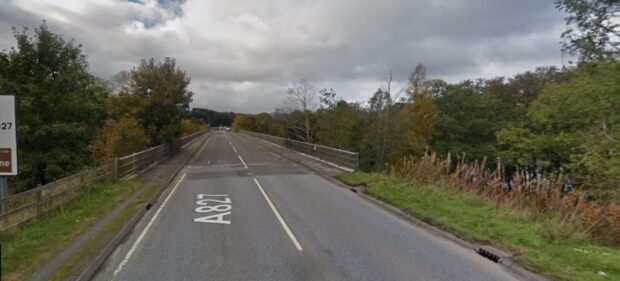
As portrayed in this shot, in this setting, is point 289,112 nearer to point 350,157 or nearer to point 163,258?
point 350,157

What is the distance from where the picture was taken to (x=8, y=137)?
26.4 feet

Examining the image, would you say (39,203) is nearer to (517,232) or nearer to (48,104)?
(517,232)

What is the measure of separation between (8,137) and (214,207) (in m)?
4.90

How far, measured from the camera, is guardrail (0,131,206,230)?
24.2 ft

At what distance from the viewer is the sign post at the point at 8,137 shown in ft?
26.2

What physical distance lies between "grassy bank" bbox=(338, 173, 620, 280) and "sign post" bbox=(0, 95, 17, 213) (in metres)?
9.26

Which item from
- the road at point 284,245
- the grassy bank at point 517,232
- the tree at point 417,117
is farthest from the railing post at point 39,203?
the tree at point 417,117

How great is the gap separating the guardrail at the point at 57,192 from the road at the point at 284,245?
2193 mm

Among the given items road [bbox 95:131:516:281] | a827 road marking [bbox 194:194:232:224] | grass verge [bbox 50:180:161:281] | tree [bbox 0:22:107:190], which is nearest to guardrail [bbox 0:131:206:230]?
grass verge [bbox 50:180:161:281]

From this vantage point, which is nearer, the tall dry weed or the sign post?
the tall dry weed

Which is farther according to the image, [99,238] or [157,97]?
[157,97]

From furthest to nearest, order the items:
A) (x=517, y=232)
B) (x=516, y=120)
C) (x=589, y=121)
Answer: (x=516, y=120) → (x=589, y=121) → (x=517, y=232)

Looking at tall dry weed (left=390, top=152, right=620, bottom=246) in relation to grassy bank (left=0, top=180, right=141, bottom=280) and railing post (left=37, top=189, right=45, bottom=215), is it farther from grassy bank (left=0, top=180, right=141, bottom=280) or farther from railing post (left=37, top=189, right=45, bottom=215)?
railing post (left=37, top=189, right=45, bottom=215)

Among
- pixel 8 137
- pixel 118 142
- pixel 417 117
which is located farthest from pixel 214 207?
pixel 417 117
